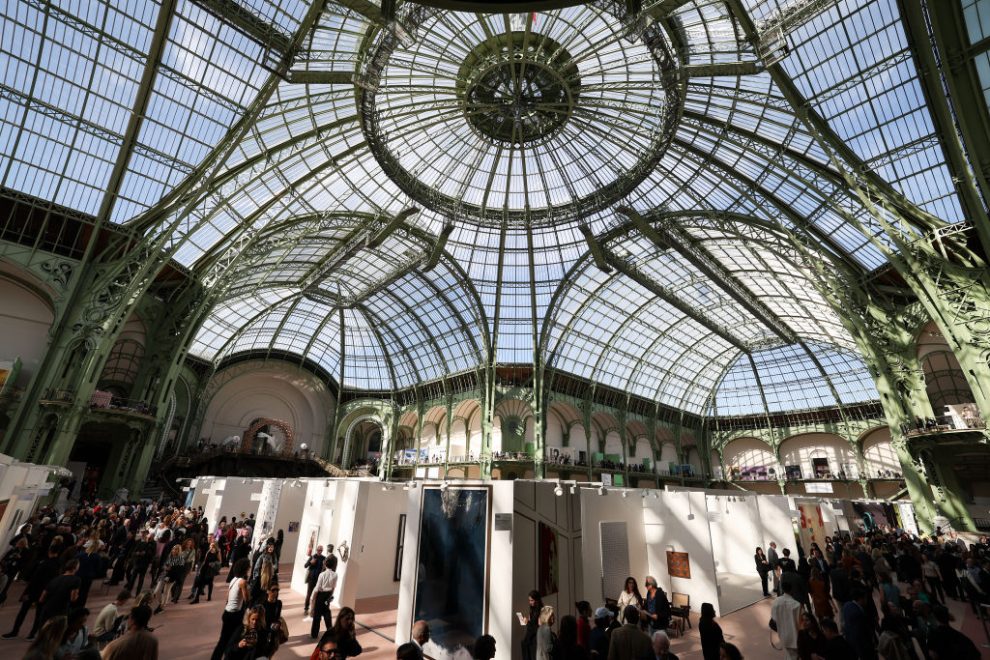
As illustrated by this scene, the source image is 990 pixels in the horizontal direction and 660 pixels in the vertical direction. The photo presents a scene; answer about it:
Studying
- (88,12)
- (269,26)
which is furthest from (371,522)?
(88,12)

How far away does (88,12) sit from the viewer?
1958 cm

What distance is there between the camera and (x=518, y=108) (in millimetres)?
27219

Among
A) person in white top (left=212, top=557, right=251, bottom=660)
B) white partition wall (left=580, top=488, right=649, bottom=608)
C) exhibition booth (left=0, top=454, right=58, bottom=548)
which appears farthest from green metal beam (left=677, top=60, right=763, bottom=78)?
exhibition booth (left=0, top=454, right=58, bottom=548)

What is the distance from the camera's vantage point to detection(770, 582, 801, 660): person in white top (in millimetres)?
9039

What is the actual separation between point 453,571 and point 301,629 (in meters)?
5.36

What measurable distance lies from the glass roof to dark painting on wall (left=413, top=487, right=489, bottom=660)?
59.8 ft

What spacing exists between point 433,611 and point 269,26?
971 inches

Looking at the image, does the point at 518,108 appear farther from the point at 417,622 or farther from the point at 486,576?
the point at 417,622

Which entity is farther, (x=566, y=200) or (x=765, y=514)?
(x=566, y=200)

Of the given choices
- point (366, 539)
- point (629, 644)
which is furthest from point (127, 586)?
point (629, 644)

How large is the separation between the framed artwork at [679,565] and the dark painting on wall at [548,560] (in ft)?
22.7

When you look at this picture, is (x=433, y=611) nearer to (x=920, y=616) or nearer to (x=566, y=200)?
(x=920, y=616)

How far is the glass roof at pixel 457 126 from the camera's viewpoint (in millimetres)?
20672

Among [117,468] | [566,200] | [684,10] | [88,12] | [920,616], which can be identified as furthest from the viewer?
[566,200]
